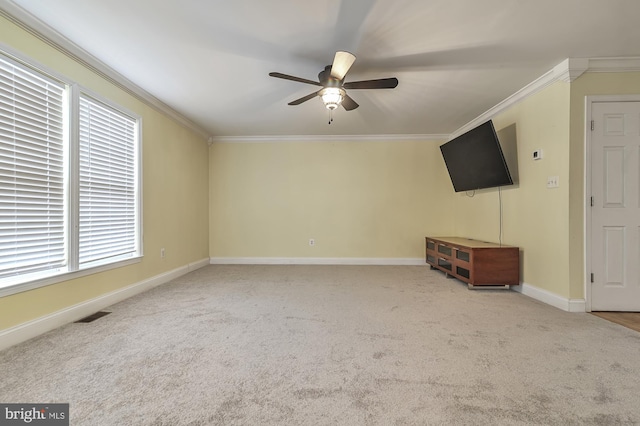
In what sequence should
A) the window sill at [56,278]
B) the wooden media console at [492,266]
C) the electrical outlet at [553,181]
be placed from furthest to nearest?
1. the wooden media console at [492,266]
2. the electrical outlet at [553,181]
3. the window sill at [56,278]

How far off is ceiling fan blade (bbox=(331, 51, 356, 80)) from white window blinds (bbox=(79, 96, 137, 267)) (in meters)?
2.30

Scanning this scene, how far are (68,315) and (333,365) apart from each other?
2267 millimetres

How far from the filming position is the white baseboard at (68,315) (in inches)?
76.5

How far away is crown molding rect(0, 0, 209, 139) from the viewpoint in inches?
76.7

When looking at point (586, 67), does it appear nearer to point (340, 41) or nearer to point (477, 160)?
point (477, 160)

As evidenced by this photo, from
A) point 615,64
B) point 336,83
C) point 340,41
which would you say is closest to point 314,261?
point 336,83

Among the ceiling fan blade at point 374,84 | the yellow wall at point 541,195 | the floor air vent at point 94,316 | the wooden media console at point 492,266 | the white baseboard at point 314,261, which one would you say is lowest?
the floor air vent at point 94,316

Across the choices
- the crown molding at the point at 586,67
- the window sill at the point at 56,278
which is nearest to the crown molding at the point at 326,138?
the crown molding at the point at 586,67

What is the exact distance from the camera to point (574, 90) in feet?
8.92

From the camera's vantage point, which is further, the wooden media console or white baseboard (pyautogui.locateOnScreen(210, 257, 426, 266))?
white baseboard (pyautogui.locateOnScreen(210, 257, 426, 266))

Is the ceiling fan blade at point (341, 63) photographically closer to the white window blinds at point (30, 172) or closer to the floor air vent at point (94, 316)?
the white window blinds at point (30, 172)

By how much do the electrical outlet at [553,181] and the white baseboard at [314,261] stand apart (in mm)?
2517

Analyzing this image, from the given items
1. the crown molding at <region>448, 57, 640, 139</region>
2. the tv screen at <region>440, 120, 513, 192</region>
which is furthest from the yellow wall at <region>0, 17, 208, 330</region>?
the crown molding at <region>448, 57, 640, 139</region>

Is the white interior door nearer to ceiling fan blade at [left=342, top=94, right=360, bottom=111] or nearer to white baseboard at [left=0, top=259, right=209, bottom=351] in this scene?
ceiling fan blade at [left=342, top=94, right=360, bottom=111]
